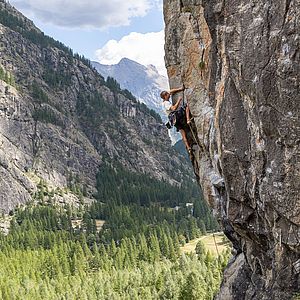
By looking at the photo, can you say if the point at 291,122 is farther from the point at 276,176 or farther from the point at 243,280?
the point at 243,280

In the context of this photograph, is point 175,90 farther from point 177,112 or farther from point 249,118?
point 249,118

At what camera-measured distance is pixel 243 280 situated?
23266mm

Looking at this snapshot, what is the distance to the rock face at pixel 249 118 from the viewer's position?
585 inches

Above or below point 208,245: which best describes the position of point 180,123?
above

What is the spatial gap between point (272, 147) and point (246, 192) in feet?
10.4

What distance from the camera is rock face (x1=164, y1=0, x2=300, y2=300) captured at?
48.8 ft

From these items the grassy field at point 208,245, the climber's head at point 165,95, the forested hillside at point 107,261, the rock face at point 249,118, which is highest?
the climber's head at point 165,95

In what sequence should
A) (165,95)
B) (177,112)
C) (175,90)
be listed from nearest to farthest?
(177,112)
(175,90)
(165,95)

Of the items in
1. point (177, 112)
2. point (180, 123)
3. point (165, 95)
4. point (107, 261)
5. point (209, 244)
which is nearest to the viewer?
point (177, 112)

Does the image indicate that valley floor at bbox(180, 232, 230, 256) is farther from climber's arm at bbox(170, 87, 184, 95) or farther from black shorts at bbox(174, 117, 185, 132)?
climber's arm at bbox(170, 87, 184, 95)

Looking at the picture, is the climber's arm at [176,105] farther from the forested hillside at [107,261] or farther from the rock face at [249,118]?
the forested hillside at [107,261]

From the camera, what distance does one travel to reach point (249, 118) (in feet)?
56.1

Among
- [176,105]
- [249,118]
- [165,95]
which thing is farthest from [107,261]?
[249,118]

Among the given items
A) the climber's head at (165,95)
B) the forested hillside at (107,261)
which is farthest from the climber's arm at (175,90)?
the forested hillside at (107,261)
